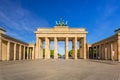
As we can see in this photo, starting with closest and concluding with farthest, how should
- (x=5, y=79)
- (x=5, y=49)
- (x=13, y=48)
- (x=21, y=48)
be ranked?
1. (x=5, y=79)
2. (x=5, y=49)
3. (x=13, y=48)
4. (x=21, y=48)

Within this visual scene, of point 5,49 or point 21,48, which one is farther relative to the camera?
point 21,48

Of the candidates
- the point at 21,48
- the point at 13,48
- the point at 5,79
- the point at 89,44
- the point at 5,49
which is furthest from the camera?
the point at 89,44

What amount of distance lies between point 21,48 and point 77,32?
23279mm

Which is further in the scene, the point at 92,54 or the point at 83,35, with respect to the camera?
the point at 92,54

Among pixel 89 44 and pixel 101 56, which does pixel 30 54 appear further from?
pixel 101 56

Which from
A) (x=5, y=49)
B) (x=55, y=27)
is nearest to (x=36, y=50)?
(x=55, y=27)

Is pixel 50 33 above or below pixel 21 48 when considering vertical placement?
above

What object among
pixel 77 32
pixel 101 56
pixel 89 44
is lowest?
pixel 101 56

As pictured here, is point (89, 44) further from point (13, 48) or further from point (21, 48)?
point (13, 48)

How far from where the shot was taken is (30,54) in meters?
79.6

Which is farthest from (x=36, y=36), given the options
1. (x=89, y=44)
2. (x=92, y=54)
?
(x=92, y=54)

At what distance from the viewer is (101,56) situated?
6625cm

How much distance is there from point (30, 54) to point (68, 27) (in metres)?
23.8

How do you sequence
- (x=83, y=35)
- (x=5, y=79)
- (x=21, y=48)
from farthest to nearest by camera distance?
(x=83, y=35) < (x=21, y=48) < (x=5, y=79)
